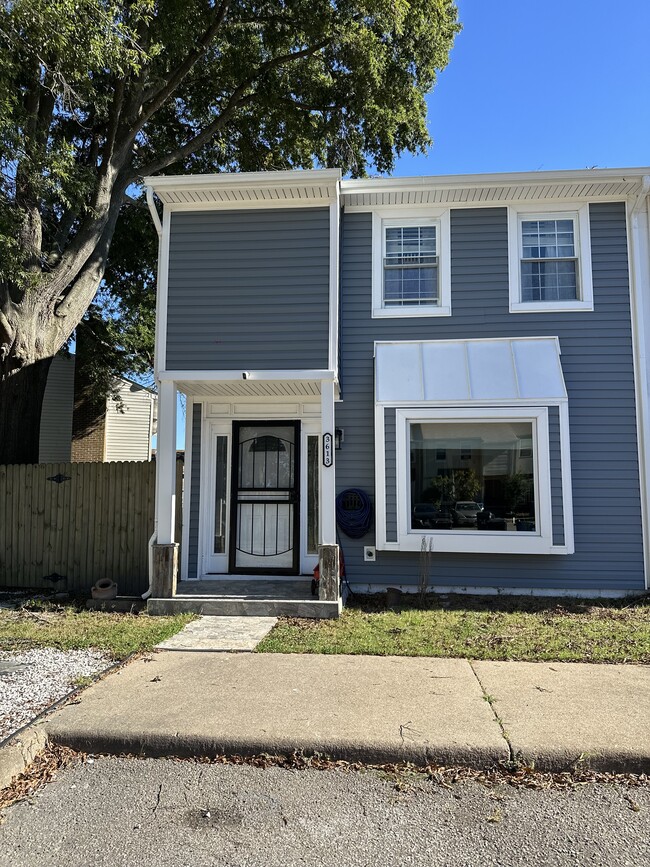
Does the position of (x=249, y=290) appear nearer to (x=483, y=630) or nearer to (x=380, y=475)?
(x=380, y=475)

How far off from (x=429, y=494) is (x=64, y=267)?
7179 millimetres

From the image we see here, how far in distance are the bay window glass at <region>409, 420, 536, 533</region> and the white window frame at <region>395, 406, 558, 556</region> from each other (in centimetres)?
7

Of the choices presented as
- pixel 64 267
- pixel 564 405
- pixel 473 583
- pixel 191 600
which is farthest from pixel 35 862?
pixel 64 267

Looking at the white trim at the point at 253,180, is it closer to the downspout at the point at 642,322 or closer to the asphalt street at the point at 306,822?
the downspout at the point at 642,322

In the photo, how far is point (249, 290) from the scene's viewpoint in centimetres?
774

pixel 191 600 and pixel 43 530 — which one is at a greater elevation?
pixel 43 530

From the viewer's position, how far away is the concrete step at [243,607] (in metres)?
6.84

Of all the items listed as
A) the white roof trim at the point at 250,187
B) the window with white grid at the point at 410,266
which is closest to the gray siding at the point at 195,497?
the white roof trim at the point at 250,187

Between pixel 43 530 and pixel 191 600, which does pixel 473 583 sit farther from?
pixel 43 530

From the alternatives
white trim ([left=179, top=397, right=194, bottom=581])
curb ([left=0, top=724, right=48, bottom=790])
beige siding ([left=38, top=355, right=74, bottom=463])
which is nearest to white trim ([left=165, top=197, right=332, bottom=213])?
white trim ([left=179, top=397, right=194, bottom=581])

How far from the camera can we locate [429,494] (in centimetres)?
803

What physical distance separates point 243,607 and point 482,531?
3196 millimetres

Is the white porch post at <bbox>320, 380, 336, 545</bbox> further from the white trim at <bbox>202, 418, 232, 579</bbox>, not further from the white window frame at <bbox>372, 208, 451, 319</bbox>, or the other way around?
the white trim at <bbox>202, 418, 232, 579</bbox>

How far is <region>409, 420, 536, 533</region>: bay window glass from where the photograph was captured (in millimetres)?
7891
